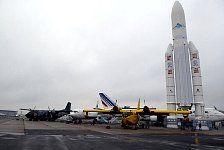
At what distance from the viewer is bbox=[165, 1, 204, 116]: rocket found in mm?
50250

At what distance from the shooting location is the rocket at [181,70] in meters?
50.2

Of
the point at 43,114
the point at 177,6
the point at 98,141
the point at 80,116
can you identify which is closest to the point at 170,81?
the point at 177,6

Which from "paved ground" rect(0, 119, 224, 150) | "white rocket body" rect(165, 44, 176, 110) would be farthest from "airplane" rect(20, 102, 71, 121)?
"paved ground" rect(0, 119, 224, 150)

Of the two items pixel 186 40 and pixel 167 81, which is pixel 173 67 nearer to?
pixel 167 81

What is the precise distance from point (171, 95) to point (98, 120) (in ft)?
89.4

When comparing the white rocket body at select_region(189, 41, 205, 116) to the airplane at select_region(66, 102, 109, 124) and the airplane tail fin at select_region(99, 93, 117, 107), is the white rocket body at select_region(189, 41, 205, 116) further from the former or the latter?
the airplane tail fin at select_region(99, 93, 117, 107)

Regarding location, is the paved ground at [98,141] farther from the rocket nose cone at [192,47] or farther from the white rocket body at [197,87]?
the rocket nose cone at [192,47]

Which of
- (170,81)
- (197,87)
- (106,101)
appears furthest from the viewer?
(106,101)

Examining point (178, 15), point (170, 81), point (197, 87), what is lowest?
point (197, 87)

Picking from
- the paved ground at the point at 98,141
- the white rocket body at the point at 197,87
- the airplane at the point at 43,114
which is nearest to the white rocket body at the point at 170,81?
the white rocket body at the point at 197,87

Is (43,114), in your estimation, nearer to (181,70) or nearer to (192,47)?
(181,70)

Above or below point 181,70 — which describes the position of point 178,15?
above

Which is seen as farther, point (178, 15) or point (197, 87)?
point (178, 15)

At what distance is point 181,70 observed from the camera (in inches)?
2026
